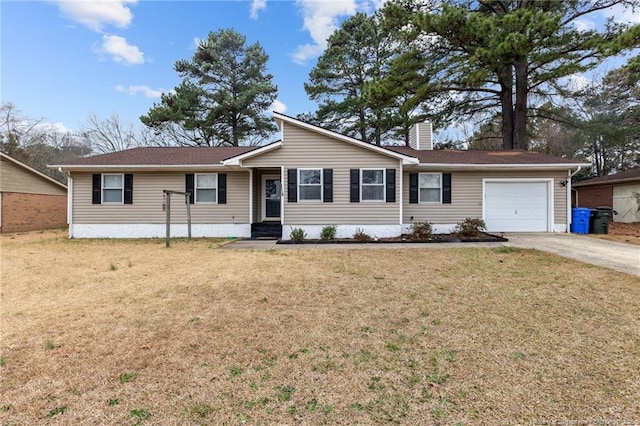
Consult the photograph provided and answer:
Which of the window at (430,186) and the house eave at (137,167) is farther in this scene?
the window at (430,186)

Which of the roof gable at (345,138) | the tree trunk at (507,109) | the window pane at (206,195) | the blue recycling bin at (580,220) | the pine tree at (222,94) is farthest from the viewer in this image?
the pine tree at (222,94)

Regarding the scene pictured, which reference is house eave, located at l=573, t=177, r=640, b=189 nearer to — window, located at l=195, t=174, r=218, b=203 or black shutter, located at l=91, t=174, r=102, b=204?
window, located at l=195, t=174, r=218, b=203

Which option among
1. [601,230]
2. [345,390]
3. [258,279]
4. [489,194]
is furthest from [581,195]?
[345,390]

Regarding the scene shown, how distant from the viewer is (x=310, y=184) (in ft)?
34.7

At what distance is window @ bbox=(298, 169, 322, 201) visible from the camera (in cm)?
1055

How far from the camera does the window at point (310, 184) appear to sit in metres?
10.5

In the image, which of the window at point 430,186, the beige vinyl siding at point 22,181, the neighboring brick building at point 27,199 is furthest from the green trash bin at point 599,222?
the beige vinyl siding at point 22,181

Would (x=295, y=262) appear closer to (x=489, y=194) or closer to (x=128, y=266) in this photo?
(x=128, y=266)

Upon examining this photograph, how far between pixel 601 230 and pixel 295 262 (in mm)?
11556

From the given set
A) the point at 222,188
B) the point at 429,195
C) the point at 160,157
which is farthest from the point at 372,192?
the point at 160,157

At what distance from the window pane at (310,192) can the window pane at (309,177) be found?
0.50ft

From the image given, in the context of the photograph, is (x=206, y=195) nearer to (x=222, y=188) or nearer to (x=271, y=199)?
(x=222, y=188)

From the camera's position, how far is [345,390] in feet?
7.44

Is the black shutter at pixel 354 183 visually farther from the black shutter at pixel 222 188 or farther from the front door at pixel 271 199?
the black shutter at pixel 222 188
